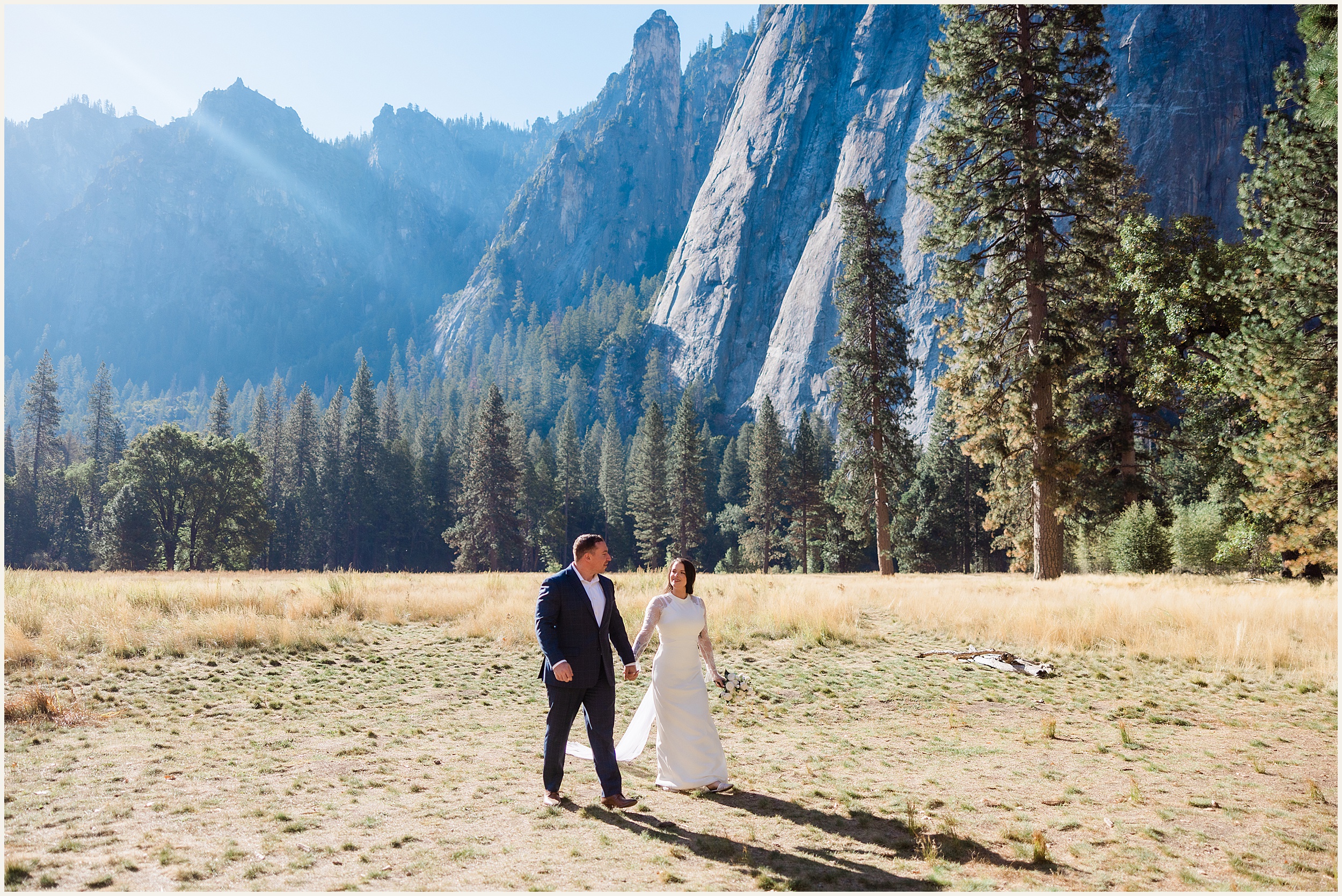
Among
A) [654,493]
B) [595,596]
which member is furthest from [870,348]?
[654,493]

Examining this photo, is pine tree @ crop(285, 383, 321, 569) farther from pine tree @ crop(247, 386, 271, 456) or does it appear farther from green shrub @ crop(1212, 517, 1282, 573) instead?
green shrub @ crop(1212, 517, 1282, 573)

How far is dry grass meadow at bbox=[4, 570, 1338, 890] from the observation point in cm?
517

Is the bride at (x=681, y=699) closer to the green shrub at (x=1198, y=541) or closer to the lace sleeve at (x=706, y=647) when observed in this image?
the lace sleeve at (x=706, y=647)

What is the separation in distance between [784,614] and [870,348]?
66.5 ft

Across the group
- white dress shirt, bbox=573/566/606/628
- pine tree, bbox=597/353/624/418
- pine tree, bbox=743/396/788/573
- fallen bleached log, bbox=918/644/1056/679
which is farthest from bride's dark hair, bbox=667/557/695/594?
pine tree, bbox=597/353/624/418

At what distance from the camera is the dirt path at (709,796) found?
507 cm

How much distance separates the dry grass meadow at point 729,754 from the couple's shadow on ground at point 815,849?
1.1 inches

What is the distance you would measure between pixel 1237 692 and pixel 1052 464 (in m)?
9.99

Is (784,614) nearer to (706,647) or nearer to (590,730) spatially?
(706,647)

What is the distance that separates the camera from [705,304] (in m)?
132

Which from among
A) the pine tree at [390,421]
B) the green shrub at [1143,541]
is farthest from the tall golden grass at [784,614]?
the pine tree at [390,421]

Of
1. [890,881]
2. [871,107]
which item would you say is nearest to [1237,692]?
[890,881]

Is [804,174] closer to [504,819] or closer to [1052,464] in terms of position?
[1052,464]

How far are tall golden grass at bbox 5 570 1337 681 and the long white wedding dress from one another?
7.28 m
